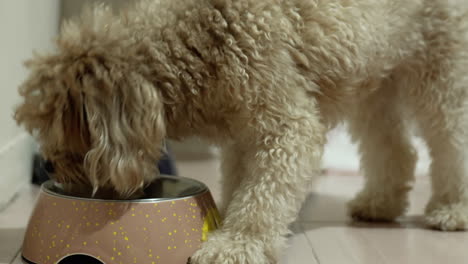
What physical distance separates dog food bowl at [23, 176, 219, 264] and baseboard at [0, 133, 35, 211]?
0.79m

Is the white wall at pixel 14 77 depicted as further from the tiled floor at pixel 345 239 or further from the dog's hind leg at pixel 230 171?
the dog's hind leg at pixel 230 171

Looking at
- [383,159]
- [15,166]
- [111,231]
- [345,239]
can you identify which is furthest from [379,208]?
[15,166]

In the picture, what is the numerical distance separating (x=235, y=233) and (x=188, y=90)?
17.0 inches

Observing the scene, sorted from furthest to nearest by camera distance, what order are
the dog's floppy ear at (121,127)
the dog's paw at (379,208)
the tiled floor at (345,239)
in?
the dog's paw at (379,208) < the tiled floor at (345,239) < the dog's floppy ear at (121,127)

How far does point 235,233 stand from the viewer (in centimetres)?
184

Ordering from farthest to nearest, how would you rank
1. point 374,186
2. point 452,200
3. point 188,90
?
point 374,186, point 452,200, point 188,90

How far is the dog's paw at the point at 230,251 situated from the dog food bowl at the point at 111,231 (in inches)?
2.0

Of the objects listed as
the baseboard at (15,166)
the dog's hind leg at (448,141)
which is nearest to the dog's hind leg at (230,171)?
the dog's hind leg at (448,141)

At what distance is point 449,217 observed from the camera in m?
2.38

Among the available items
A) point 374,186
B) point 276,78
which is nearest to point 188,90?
point 276,78

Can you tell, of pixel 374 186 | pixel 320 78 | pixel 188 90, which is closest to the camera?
pixel 188 90

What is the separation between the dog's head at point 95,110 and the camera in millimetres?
1735

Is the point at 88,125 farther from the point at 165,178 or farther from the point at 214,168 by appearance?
the point at 214,168

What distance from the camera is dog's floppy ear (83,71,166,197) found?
1730 mm
